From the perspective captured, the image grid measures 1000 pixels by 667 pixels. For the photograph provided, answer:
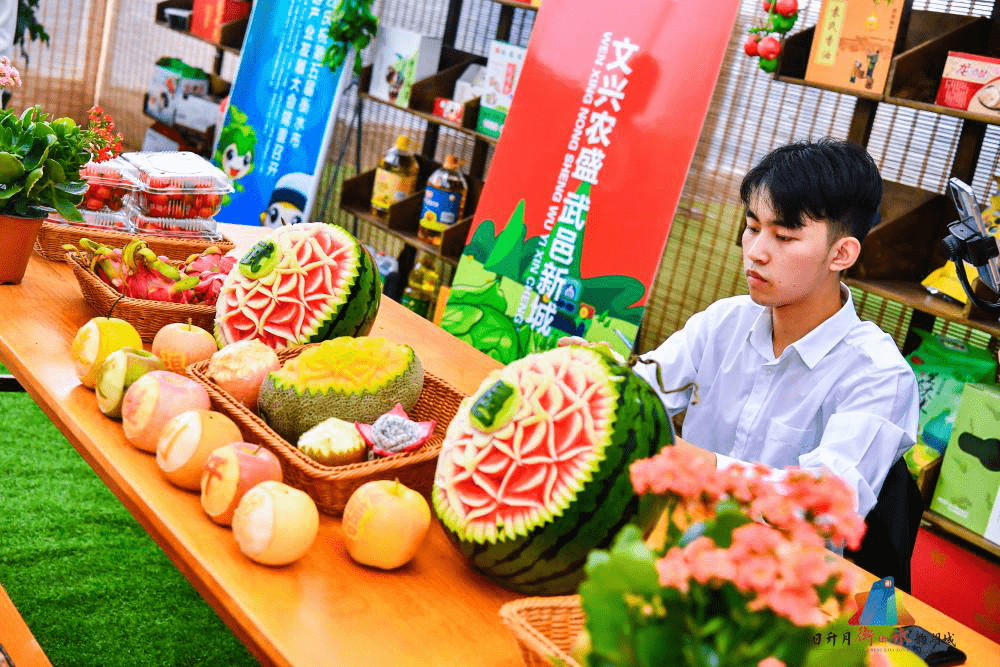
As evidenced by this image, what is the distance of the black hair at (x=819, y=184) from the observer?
1794 mm

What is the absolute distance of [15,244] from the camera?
6.21 feet

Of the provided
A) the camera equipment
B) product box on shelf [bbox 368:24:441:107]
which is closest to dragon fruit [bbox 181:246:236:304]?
the camera equipment

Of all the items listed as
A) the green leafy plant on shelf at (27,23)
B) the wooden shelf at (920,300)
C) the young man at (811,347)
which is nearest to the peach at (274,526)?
the young man at (811,347)

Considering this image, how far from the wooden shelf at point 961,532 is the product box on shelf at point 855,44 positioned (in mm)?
1218

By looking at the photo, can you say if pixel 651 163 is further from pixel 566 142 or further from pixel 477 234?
pixel 477 234

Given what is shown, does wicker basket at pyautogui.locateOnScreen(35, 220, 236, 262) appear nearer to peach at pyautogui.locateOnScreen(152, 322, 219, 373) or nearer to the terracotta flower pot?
the terracotta flower pot

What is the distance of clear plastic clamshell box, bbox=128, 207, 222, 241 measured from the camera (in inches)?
88.8

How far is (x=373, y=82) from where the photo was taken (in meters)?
4.91

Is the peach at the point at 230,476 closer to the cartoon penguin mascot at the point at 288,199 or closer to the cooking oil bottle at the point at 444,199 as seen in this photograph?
the cooking oil bottle at the point at 444,199

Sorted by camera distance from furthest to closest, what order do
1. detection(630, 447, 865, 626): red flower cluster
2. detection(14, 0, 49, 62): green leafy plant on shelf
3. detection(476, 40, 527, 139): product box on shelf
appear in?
detection(14, 0, 49, 62): green leafy plant on shelf, detection(476, 40, 527, 139): product box on shelf, detection(630, 447, 865, 626): red flower cluster

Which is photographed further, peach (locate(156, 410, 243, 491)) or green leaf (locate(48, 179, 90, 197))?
green leaf (locate(48, 179, 90, 197))

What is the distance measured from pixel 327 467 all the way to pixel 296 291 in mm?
481

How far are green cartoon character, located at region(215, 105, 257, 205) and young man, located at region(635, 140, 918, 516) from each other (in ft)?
11.9

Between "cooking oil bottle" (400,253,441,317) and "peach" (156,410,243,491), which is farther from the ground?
"peach" (156,410,243,491)
